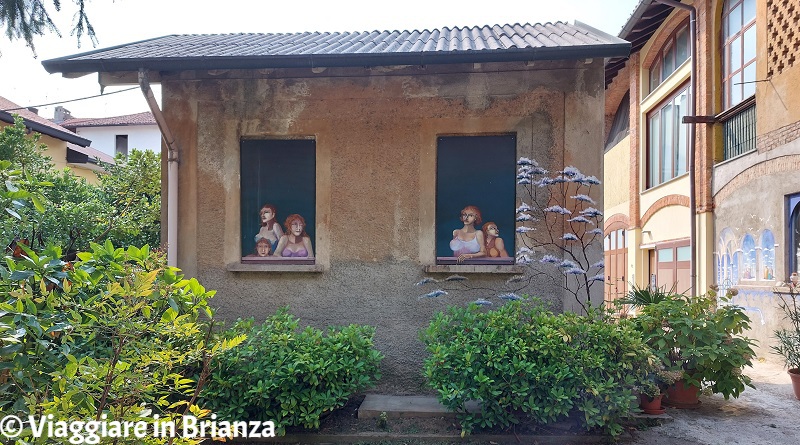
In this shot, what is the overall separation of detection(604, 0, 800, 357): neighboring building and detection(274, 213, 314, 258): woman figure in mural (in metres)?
4.44

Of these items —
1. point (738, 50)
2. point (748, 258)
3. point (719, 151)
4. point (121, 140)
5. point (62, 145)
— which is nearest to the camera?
point (748, 258)

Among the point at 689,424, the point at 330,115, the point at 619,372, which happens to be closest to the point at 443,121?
the point at 330,115

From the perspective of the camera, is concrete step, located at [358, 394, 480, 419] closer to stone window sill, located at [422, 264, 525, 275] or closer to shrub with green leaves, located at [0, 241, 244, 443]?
stone window sill, located at [422, 264, 525, 275]

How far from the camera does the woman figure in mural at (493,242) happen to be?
6.21m

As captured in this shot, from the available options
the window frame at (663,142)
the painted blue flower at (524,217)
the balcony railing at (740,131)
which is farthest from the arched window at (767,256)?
the painted blue flower at (524,217)

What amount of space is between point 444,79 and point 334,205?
2.02 m

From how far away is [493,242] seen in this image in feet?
20.4

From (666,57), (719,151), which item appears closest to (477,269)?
(719,151)

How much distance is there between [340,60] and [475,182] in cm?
211

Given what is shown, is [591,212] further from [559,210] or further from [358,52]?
[358,52]

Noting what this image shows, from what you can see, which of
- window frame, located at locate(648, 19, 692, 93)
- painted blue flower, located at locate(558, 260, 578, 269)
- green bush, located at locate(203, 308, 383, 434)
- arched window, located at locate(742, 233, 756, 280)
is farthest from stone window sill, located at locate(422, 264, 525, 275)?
window frame, located at locate(648, 19, 692, 93)

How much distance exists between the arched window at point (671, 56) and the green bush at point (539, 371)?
11.0 m

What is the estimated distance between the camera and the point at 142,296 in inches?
95.0

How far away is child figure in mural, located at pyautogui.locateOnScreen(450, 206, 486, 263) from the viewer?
6223 mm
